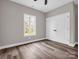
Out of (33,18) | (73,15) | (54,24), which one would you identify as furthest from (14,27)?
(73,15)

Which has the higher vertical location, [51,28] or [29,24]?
[29,24]

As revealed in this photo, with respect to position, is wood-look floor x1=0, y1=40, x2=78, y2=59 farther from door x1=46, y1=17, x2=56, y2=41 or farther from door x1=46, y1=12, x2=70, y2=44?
door x1=46, y1=17, x2=56, y2=41

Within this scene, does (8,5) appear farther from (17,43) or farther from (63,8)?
(63,8)

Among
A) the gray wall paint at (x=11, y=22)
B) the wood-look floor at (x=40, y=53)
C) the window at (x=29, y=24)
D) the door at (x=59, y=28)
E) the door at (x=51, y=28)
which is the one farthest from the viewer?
the door at (x=51, y=28)

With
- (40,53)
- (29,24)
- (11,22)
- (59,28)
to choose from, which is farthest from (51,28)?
(11,22)

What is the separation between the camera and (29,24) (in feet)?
16.0

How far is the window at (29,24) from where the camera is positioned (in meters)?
4.65

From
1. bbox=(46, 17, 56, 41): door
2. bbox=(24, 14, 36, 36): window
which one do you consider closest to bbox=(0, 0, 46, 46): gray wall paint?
bbox=(24, 14, 36, 36): window

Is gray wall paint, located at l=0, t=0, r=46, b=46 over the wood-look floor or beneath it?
over

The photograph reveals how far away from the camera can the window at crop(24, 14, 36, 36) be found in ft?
15.3

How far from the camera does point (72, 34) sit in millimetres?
3611

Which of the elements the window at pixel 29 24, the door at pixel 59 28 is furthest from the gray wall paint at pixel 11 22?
the door at pixel 59 28

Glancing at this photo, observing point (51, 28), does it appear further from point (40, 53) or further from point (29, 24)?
point (40, 53)

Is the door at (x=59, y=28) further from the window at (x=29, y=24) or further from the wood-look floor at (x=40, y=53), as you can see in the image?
the window at (x=29, y=24)
